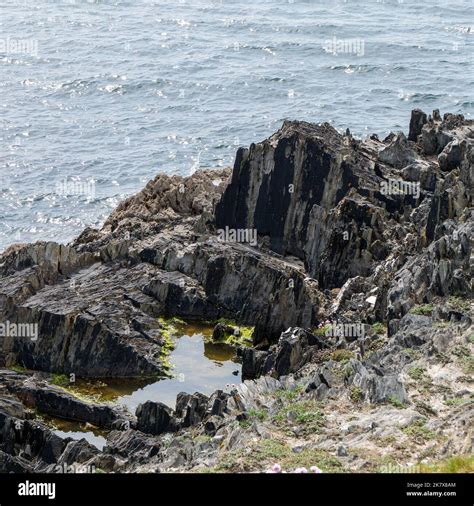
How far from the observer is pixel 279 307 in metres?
60.3

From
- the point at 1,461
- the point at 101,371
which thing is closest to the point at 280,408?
the point at 1,461

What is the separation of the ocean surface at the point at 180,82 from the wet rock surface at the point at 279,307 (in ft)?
61.6

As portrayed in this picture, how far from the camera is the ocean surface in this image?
9750 cm

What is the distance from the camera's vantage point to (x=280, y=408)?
131 feet

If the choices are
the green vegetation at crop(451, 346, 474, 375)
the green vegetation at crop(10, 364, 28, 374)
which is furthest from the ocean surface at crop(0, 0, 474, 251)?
the green vegetation at crop(451, 346, 474, 375)

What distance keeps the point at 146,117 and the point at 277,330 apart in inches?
2263

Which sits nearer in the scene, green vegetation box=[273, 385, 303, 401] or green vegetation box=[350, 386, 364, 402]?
green vegetation box=[350, 386, 364, 402]

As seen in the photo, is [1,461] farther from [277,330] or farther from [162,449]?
[277,330]

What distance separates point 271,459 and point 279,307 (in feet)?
90.8

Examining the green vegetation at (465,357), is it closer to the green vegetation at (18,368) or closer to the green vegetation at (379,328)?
the green vegetation at (379,328)

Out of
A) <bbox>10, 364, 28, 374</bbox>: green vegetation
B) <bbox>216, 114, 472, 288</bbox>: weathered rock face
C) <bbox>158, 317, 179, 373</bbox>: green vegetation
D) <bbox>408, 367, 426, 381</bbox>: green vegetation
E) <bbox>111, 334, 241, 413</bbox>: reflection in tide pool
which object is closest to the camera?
<bbox>408, 367, 426, 381</bbox>: green vegetation

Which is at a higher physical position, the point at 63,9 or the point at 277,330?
the point at 63,9

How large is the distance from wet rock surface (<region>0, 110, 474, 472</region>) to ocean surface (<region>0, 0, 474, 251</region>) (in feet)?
61.6

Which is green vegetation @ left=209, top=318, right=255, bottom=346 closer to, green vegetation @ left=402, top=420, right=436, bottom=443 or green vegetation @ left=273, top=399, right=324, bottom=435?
green vegetation @ left=273, top=399, right=324, bottom=435
